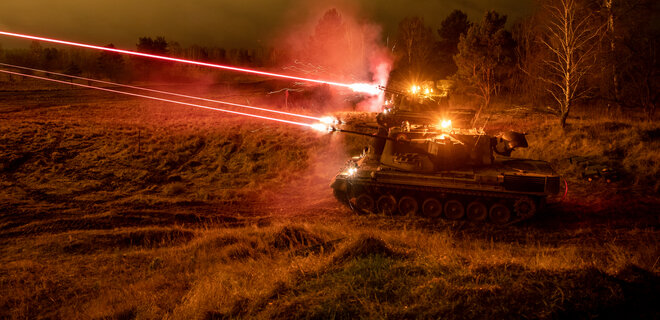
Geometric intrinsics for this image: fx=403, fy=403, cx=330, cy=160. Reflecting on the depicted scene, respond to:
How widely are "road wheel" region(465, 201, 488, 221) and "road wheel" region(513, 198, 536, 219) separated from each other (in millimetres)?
784

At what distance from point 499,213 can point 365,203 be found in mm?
3760

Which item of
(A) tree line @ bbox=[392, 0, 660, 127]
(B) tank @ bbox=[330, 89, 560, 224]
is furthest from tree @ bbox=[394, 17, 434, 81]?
(B) tank @ bbox=[330, 89, 560, 224]

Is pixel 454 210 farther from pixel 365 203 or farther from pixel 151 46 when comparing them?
pixel 151 46

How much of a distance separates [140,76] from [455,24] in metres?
36.5

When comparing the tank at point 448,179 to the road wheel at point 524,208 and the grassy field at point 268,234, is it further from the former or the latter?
Result: the grassy field at point 268,234

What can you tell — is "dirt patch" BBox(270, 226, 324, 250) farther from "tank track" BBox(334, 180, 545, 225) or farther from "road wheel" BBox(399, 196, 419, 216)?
"road wheel" BBox(399, 196, 419, 216)

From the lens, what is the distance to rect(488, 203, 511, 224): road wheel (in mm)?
11008

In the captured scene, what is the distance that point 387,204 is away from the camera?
472 inches

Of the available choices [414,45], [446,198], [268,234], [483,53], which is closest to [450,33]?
[414,45]

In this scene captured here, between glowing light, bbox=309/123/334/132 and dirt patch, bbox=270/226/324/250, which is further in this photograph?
glowing light, bbox=309/123/334/132

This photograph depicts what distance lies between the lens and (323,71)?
34250 millimetres

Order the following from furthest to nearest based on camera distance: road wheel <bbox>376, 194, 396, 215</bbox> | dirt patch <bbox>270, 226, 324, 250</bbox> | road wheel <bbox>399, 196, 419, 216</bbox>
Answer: road wheel <bbox>376, 194, 396, 215</bbox> < road wheel <bbox>399, 196, 419, 216</bbox> < dirt patch <bbox>270, 226, 324, 250</bbox>

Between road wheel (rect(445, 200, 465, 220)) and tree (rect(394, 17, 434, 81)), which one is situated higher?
tree (rect(394, 17, 434, 81))

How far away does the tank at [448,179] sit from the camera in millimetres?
10703
